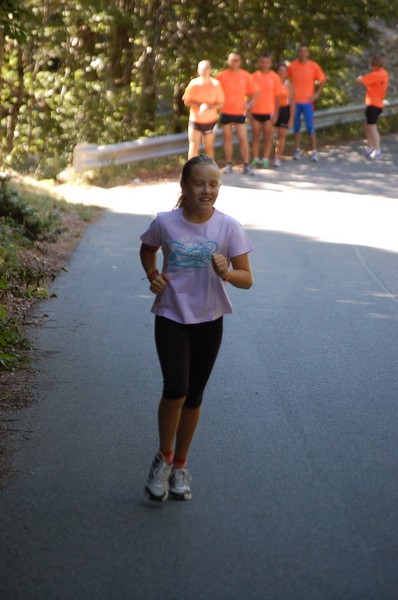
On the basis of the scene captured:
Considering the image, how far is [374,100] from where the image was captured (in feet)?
74.4

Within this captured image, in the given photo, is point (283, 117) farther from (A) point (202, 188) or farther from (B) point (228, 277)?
(B) point (228, 277)

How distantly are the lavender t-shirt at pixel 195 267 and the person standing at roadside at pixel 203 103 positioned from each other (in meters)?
14.0

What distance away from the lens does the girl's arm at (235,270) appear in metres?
5.28

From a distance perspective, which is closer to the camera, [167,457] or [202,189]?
[202,189]

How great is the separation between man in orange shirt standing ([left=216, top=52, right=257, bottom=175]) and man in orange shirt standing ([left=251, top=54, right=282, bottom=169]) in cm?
69

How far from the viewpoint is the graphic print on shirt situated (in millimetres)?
5473

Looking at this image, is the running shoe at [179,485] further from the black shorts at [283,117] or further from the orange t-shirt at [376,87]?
the orange t-shirt at [376,87]

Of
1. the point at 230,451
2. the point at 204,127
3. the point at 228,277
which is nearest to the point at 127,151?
the point at 204,127

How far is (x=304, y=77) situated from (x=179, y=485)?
1779 centimetres

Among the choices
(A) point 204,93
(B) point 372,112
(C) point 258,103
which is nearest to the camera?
(A) point 204,93

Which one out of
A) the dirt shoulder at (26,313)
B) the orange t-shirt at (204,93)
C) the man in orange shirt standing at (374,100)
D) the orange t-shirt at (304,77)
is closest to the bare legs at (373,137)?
the man in orange shirt standing at (374,100)

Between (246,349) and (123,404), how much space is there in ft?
6.04

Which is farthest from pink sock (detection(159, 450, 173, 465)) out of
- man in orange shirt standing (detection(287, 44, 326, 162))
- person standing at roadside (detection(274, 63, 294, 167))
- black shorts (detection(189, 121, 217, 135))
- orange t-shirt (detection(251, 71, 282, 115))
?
man in orange shirt standing (detection(287, 44, 326, 162))

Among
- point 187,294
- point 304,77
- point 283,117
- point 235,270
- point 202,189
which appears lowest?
point 283,117
